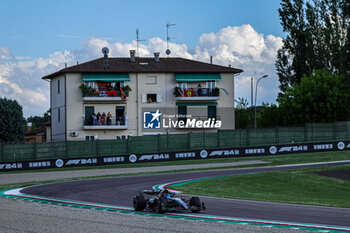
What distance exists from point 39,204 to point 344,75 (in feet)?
184

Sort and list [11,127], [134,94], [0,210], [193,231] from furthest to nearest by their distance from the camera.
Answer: [11,127], [134,94], [0,210], [193,231]

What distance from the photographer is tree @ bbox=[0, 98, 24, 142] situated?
295 ft

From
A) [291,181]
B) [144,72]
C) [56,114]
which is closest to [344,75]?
[144,72]

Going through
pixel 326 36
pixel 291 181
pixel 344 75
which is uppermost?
pixel 326 36

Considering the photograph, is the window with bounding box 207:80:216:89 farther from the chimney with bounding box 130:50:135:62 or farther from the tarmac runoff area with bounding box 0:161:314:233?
the tarmac runoff area with bounding box 0:161:314:233

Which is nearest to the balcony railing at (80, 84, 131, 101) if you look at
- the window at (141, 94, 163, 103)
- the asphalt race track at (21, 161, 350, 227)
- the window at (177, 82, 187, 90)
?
the window at (141, 94, 163, 103)

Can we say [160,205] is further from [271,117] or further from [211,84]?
[271,117]

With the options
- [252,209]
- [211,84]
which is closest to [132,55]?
[211,84]

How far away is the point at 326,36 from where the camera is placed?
69.6 m

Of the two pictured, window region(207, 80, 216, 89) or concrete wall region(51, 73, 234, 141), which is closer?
concrete wall region(51, 73, 234, 141)

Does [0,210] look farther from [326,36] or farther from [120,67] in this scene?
[326,36]

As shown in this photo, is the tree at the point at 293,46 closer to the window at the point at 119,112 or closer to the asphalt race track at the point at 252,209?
the window at the point at 119,112

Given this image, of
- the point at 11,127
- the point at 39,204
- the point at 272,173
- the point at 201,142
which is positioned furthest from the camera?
the point at 11,127

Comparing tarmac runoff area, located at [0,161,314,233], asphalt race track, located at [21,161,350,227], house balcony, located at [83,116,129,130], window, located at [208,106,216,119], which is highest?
window, located at [208,106,216,119]
